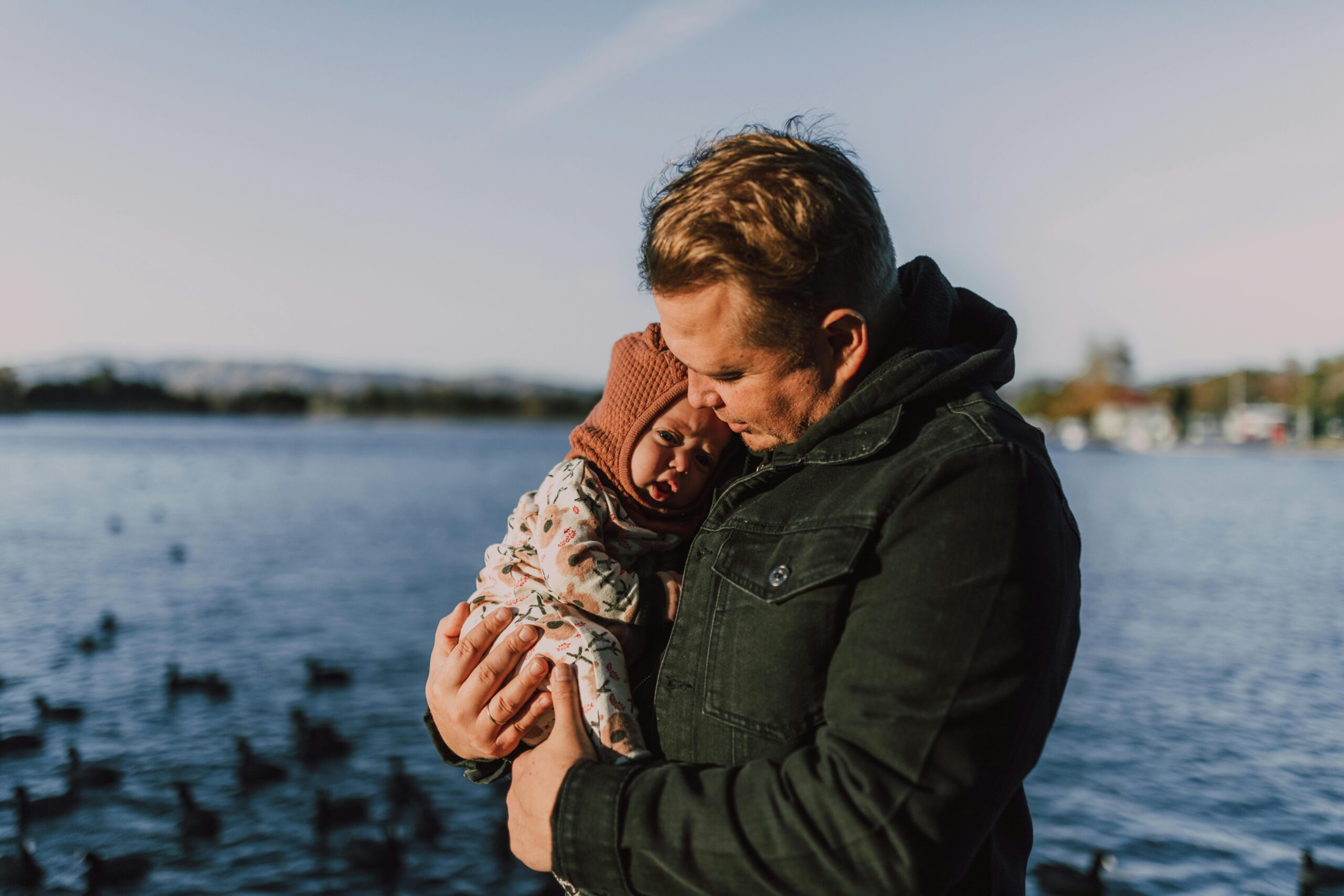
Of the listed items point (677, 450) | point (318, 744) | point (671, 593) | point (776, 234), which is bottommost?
point (318, 744)

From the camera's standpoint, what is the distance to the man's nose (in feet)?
7.11

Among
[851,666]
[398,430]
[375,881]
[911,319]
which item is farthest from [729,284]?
[398,430]

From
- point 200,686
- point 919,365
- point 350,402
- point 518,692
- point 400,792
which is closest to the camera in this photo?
point 919,365

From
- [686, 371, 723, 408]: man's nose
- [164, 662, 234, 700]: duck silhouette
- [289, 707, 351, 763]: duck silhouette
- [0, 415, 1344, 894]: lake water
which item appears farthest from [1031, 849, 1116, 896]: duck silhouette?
[164, 662, 234, 700]: duck silhouette

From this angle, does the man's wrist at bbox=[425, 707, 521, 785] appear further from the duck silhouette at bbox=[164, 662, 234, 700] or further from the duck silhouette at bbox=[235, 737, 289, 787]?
the duck silhouette at bbox=[164, 662, 234, 700]

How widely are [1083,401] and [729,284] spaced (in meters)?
155

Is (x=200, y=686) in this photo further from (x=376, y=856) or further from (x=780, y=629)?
(x=780, y=629)

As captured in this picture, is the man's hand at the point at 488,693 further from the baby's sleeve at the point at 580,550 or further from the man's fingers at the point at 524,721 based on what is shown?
the baby's sleeve at the point at 580,550

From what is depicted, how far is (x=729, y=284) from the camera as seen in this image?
184cm

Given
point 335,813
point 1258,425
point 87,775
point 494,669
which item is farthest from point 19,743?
point 1258,425

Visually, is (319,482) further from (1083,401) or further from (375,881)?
(1083,401)

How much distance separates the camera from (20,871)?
12.2 metres

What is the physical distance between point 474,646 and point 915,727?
128 centimetres

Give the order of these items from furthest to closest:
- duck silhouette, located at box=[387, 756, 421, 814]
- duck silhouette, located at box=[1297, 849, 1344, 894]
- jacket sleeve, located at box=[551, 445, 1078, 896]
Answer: duck silhouette, located at box=[387, 756, 421, 814], duck silhouette, located at box=[1297, 849, 1344, 894], jacket sleeve, located at box=[551, 445, 1078, 896]
